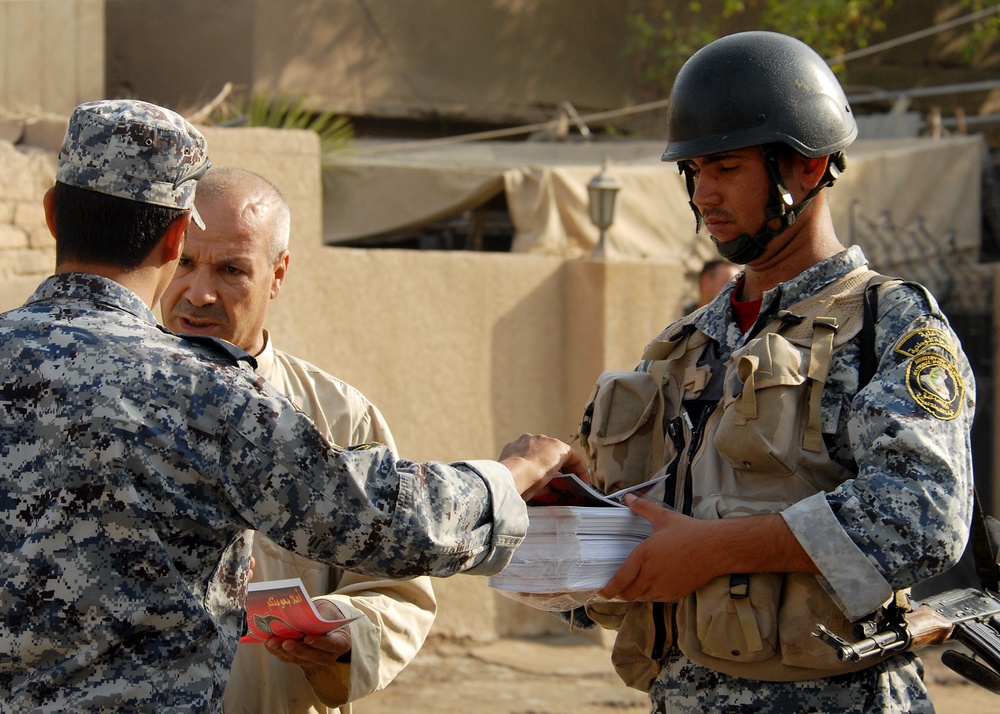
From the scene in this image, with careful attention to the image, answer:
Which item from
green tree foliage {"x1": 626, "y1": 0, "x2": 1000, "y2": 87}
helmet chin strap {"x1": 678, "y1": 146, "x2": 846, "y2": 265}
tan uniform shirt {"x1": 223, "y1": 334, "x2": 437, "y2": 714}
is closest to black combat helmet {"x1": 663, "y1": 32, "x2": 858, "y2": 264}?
helmet chin strap {"x1": 678, "y1": 146, "x2": 846, "y2": 265}

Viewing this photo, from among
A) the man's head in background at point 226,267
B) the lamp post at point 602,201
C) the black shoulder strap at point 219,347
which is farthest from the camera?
the lamp post at point 602,201

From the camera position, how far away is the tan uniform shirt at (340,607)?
272 centimetres

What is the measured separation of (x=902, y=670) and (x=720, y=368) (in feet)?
2.44

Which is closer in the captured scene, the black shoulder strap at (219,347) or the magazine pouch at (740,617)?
the black shoulder strap at (219,347)

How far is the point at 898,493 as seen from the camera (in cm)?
231

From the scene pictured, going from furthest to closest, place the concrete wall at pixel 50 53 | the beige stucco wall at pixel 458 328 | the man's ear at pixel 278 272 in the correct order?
the concrete wall at pixel 50 53 → the beige stucco wall at pixel 458 328 → the man's ear at pixel 278 272

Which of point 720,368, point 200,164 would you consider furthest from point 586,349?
point 200,164

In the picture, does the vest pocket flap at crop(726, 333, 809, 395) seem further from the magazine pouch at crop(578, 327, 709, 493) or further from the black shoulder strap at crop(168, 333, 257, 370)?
the black shoulder strap at crop(168, 333, 257, 370)

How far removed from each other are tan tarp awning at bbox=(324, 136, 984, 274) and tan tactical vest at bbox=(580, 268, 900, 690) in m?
5.41

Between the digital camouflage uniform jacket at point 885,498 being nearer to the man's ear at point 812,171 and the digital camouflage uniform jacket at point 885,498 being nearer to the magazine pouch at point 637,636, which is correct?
the magazine pouch at point 637,636

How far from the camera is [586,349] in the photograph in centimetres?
773

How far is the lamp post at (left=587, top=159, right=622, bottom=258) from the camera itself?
7.85 metres

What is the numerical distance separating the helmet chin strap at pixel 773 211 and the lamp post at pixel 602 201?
5052 mm

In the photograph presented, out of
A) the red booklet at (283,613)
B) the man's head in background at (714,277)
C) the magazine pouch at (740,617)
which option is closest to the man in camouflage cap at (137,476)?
the red booklet at (283,613)
